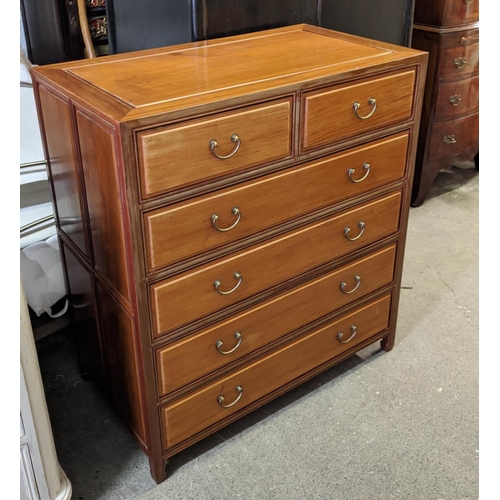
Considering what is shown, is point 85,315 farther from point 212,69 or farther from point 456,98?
point 456,98

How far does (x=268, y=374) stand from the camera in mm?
1712

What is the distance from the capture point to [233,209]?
1393 millimetres

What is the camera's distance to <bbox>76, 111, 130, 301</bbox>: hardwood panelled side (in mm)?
1252

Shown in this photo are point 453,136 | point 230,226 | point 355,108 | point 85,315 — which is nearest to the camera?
point 230,226

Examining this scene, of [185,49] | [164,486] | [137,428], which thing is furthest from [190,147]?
[164,486]

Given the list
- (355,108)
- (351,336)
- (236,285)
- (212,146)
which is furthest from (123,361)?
(355,108)

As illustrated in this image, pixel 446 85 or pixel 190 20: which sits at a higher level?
pixel 190 20

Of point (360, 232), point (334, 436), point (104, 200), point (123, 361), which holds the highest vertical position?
point (104, 200)

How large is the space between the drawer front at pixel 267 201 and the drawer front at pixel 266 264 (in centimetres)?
5

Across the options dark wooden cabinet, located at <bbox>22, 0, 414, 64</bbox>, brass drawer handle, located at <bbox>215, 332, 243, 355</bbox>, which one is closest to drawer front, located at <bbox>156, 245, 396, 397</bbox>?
brass drawer handle, located at <bbox>215, 332, 243, 355</bbox>

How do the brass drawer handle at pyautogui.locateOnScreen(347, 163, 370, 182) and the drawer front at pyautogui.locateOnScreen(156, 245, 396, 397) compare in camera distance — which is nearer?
the drawer front at pyautogui.locateOnScreen(156, 245, 396, 397)

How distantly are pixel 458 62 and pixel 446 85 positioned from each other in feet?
0.34

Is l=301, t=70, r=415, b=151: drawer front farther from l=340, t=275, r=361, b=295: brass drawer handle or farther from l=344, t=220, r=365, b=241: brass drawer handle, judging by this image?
l=340, t=275, r=361, b=295: brass drawer handle

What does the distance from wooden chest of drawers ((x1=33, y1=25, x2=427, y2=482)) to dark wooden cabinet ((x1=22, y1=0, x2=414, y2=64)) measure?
0.30 ft
